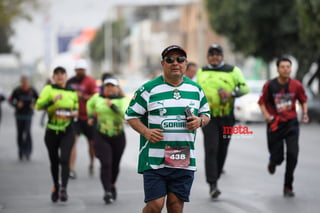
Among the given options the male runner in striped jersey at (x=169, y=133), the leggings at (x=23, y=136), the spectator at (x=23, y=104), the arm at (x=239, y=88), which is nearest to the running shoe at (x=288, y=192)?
the arm at (x=239, y=88)

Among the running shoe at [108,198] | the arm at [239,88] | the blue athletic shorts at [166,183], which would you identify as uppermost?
the arm at [239,88]

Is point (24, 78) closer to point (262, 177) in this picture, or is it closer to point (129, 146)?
point (129, 146)

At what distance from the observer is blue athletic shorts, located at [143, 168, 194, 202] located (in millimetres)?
7168

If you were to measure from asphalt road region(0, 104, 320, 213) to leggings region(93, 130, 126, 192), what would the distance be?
34 cm

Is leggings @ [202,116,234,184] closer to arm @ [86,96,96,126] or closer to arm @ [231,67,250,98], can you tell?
arm @ [231,67,250,98]

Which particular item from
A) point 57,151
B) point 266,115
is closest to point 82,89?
point 57,151

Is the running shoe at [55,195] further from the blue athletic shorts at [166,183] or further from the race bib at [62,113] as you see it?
the blue athletic shorts at [166,183]

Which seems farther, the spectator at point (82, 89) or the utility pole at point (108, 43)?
the utility pole at point (108, 43)

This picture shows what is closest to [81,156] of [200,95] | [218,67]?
[218,67]

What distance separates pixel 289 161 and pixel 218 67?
5.11 ft

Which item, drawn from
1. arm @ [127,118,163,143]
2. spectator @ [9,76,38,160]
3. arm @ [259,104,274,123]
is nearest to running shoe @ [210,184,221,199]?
arm @ [259,104,274,123]

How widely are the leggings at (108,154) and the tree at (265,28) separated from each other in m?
23.9

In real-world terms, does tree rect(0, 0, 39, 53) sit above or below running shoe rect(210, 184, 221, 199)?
above

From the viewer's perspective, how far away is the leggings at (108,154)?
11398mm
